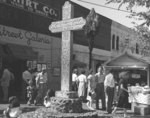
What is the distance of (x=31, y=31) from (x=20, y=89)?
12.9ft

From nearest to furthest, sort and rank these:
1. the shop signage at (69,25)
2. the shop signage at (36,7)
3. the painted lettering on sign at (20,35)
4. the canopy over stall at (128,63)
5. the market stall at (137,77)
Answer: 1. the shop signage at (69,25)
2. the market stall at (137,77)
3. the canopy over stall at (128,63)
4. the painted lettering on sign at (20,35)
5. the shop signage at (36,7)

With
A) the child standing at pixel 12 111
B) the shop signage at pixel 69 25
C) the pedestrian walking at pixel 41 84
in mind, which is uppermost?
the shop signage at pixel 69 25

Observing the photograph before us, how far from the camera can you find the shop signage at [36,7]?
1844 centimetres

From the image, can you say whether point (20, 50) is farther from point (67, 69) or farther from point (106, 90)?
point (67, 69)

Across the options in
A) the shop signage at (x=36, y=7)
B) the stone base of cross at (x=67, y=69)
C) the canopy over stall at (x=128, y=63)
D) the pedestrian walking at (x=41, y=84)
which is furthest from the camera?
the shop signage at (x=36, y=7)

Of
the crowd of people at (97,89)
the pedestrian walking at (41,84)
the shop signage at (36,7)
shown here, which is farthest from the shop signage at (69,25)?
the shop signage at (36,7)

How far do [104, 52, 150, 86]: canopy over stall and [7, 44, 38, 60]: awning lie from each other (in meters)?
5.25

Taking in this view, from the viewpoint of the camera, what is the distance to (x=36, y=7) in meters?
20.1

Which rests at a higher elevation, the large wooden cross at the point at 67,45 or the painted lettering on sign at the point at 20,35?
the painted lettering on sign at the point at 20,35

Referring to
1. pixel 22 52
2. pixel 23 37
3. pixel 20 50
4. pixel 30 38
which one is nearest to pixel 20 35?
pixel 23 37

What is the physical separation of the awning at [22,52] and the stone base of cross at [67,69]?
8.24m

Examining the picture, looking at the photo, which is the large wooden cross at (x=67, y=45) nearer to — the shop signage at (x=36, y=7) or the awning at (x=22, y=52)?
the awning at (x=22, y=52)

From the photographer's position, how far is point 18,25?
19.0 meters

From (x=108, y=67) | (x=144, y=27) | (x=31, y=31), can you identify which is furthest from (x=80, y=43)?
(x=144, y=27)
